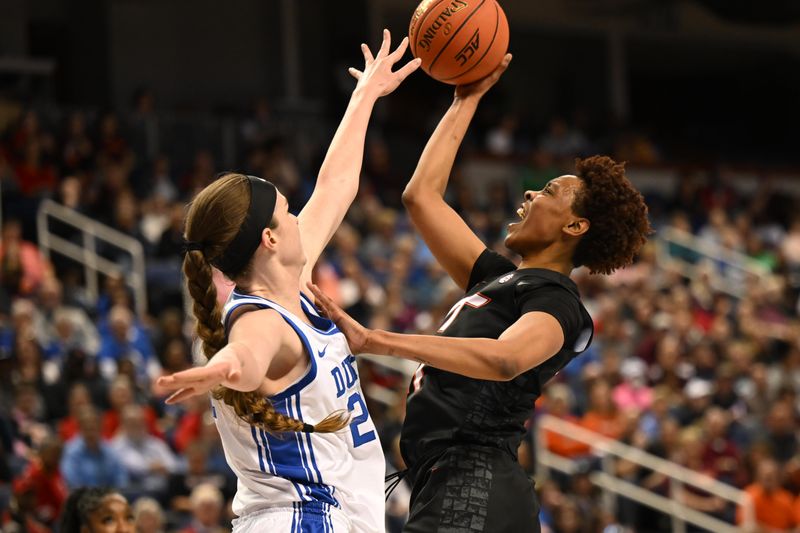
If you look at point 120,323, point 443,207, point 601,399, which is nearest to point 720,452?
point 601,399

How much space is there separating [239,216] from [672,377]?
9129 millimetres

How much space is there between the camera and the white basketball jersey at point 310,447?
311cm

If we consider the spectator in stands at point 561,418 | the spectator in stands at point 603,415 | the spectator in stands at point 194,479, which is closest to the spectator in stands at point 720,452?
the spectator in stands at point 603,415

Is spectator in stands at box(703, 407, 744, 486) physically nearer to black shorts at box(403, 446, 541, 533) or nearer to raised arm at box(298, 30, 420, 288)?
black shorts at box(403, 446, 541, 533)

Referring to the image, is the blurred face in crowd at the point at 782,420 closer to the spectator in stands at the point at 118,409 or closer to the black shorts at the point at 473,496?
the spectator in stands at the point at 118,409

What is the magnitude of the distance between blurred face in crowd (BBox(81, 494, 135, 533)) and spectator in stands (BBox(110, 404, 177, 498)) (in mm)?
3418

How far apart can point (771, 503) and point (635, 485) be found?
40.5 inches

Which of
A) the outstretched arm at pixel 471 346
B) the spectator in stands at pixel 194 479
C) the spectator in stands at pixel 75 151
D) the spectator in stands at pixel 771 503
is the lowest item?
the spectator in stands at pixel 771 503

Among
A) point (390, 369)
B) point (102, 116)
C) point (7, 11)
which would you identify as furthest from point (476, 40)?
point (7, 11)

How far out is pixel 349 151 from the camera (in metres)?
3.85

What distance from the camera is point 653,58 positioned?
2208cm

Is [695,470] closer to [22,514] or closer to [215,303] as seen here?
[22,514]

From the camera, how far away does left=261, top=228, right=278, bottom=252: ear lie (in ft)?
10.3

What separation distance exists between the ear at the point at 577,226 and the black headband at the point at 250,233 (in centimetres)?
97
